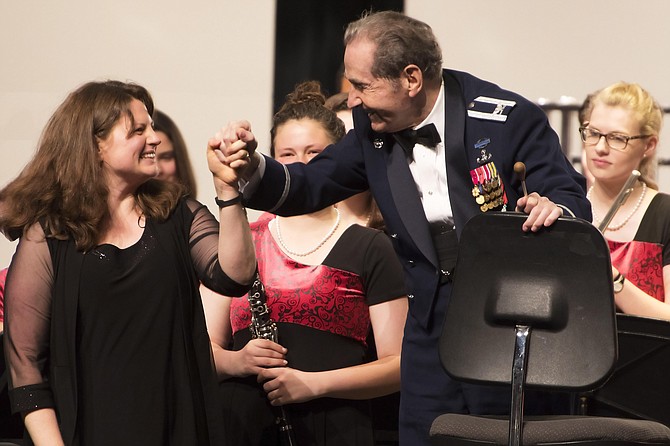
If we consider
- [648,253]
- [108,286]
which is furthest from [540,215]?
[648,253]

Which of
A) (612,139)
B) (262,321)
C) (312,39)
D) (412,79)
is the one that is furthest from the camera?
(312,39)

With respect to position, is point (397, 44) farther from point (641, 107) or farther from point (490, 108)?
point (641, 107)

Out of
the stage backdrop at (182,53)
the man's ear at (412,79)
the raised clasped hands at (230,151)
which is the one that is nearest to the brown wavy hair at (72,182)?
the raised clasped hands at (230,151)

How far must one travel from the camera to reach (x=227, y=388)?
265 cm

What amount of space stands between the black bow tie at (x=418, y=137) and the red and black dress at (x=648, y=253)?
0.91m

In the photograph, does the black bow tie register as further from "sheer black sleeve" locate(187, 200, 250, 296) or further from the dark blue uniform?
"sheer black sleeve" locate(187, 200, 250, 296)

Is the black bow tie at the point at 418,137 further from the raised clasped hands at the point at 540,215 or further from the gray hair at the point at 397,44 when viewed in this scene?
the raised clasped hands at the point at 540,215

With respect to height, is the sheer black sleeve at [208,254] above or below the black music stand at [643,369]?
A: above

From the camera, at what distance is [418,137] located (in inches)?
94.8

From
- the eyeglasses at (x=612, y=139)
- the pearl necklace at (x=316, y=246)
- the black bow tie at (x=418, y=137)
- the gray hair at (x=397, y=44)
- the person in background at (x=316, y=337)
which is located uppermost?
the gray hair at (x=397, y=44)

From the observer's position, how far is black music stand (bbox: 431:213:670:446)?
1.82m

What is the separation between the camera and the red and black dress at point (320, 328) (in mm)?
2627

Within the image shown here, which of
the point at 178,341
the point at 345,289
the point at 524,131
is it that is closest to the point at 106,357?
the point at 178,341

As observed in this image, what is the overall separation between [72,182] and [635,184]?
1.69 meters
